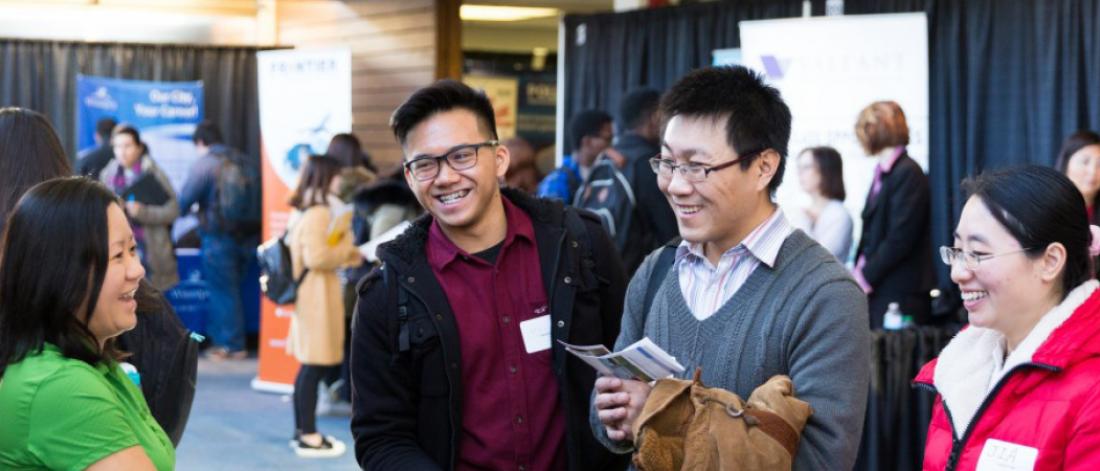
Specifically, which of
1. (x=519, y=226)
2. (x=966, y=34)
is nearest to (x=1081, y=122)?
(x=966, y=34)

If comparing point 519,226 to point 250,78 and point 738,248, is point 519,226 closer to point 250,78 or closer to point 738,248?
point 738,248

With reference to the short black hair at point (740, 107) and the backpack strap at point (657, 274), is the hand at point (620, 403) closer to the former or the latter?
the backpack strap at point (657, 274)

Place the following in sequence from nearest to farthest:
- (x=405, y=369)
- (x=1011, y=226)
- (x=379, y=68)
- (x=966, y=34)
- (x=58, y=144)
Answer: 1. (x=1011, y=226)
2. (x=405, y=369)
3. (x=58, y=144)
4. (x=966, y=34)
5. (x=379, y=68)

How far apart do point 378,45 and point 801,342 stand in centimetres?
928

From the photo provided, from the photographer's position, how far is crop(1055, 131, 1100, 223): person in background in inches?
208

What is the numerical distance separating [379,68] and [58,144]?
8034mm

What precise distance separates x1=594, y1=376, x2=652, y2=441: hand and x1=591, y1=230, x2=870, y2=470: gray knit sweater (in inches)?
1.9

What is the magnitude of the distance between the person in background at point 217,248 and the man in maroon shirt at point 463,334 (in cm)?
775

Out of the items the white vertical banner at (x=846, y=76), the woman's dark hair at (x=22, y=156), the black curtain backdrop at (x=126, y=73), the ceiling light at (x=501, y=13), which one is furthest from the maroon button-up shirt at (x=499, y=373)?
the ceiling light at (x=501, y=13)

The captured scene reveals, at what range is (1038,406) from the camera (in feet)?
7.09

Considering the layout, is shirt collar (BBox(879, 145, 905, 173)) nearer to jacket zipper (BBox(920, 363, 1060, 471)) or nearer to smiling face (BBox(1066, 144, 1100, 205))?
smiling face (BBox(1066, 144, 1100, 205))

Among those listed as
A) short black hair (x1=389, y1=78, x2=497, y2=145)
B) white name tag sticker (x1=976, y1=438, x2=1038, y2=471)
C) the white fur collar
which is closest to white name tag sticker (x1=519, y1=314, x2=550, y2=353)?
short black hair (x1=389, y1=78, x2=497, y2=145)

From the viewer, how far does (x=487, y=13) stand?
42.4 ft

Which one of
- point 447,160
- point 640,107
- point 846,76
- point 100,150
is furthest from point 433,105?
point 100,150
